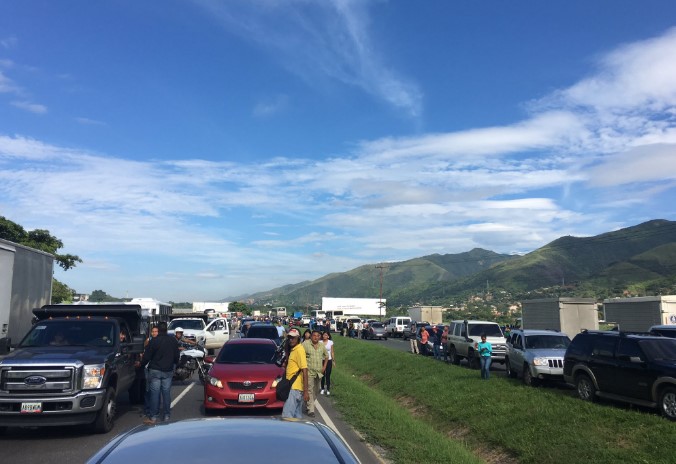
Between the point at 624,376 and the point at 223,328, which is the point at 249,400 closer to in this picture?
the point at 624,376

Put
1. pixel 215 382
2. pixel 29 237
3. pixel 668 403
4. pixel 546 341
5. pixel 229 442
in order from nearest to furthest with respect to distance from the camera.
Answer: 1. pixel 229 442
2. pixel 668 403
3. pixel 215 382
4. pixel 546 341
5. pixel 29 237

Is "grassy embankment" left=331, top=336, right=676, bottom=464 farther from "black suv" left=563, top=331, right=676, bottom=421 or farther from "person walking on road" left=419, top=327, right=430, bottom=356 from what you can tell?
"person walking on road" left=419, top=327, right=430, bottom=356

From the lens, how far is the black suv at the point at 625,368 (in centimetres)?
1180

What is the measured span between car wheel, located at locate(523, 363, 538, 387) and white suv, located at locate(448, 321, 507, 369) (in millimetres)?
6173

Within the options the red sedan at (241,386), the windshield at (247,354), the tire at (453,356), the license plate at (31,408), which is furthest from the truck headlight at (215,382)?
the tire at (453,356)

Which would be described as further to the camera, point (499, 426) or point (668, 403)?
point (499, 426)

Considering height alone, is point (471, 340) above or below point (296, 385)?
below

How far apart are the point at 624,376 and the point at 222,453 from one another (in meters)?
12.5

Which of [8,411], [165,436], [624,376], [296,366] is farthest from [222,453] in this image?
[624,376]

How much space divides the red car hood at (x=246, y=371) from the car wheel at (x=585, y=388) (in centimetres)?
776

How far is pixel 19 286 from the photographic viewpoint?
48.9 feet

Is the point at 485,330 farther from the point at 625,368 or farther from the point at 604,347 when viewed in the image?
the point at 625,368

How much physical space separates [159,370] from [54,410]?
2.01 metres

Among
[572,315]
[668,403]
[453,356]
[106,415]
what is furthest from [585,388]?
[572,315]
